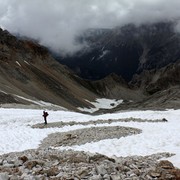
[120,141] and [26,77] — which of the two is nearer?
[120,141]

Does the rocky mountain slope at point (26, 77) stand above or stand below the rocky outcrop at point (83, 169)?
above

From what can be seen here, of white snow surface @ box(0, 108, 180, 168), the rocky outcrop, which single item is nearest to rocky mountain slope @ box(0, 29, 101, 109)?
white snow surface @ box(0, 108, 180, 168)

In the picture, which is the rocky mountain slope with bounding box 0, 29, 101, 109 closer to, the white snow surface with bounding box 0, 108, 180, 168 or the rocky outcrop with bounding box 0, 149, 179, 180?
the white snow surface with bounding box 0, 108, 180, 168

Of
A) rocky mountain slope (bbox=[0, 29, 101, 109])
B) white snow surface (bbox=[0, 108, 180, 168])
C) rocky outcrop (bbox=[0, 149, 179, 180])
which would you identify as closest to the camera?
rocky outcrop (bbox=[0, 149, 179, 180])

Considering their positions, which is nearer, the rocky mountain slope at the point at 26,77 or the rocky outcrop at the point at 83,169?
the rocky outcrop at the point at 83,169

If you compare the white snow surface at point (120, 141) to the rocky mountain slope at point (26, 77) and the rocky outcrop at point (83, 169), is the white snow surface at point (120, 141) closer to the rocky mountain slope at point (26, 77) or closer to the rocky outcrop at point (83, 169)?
the rocky outcrop at point (83, 169)

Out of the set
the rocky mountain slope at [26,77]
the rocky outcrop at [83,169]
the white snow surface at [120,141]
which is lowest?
the rocky outcrop at [83,169]

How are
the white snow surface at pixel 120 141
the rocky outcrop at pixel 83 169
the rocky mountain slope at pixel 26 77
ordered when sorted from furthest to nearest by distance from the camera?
the rocky mountain slope at pixel 26 77 → the white snow surface at pixel 120 141 → the rocky outcrop at pixel 83 169

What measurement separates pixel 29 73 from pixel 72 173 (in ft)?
511

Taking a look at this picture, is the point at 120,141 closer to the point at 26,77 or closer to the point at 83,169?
the point at 83,169

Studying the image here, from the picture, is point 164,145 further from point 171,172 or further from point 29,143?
point 171,172

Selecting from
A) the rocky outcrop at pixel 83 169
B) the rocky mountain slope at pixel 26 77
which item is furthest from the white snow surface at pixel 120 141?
the rocky mountain slope at pixel 26 77

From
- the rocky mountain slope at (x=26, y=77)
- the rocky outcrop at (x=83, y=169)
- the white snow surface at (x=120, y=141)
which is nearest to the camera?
the rocky outcrop at (x=83, y=169)

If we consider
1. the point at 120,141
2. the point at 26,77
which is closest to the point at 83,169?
the point at 120,141
